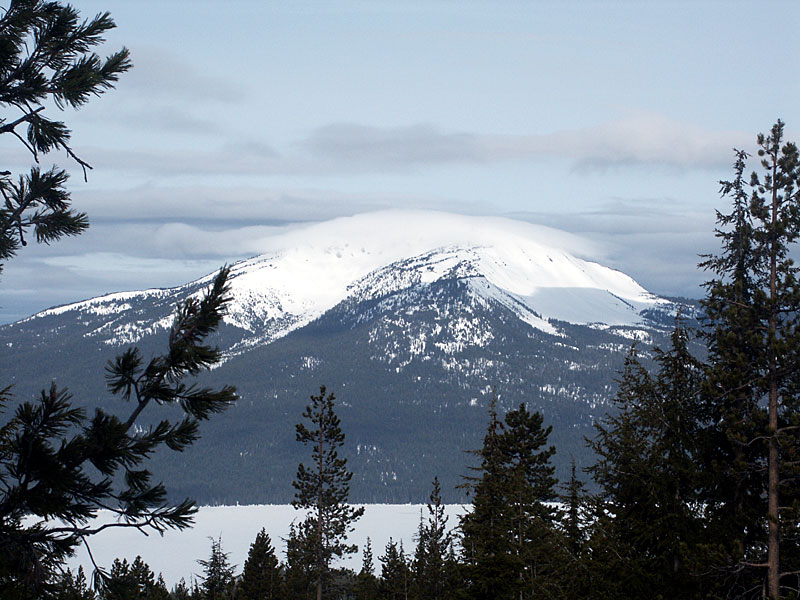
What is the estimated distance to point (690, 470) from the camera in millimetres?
21406

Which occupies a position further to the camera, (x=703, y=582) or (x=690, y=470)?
(x=690, y=470)

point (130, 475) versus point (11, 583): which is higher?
point (130, 475)

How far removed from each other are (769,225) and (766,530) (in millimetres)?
7480

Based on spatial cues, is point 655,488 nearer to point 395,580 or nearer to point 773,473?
point 773,473

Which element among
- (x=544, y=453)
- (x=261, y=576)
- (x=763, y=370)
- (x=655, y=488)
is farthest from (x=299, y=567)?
(x=763, y=370)

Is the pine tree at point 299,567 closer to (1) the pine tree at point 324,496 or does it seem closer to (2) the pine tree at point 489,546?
(1) the pine tree at point 324,496

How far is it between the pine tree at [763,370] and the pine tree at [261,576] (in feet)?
125

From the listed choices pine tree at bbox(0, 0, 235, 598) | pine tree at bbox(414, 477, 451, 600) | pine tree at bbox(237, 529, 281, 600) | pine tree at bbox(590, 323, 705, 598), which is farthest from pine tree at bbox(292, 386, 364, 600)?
pine tree at bbox(0, 0, 235, 598)

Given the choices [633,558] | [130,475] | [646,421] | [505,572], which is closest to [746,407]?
[646,421]

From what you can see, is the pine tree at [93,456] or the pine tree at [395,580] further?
the pine tree at [395,580]

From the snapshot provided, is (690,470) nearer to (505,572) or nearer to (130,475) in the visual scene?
(505,572)

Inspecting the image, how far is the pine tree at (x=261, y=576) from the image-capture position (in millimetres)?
55169

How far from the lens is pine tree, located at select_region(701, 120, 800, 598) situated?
1695 centimetres

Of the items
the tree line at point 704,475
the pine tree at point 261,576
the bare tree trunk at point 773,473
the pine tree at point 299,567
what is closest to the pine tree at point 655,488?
the tree line at point 704,475
